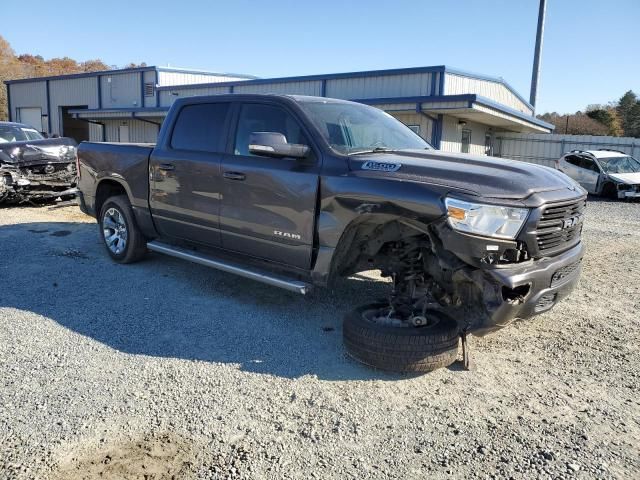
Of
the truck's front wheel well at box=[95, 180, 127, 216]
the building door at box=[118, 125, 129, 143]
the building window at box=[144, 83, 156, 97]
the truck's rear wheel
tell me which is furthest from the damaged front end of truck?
the building door at box=[118, 125, 129, 143]

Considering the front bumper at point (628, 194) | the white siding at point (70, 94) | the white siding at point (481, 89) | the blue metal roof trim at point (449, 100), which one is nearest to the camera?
the blue metal roof trim at point (449, 100)

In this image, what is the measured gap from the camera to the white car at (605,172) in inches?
698

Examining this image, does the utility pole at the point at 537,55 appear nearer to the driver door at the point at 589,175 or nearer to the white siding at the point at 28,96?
the driver door at the point at 589,175

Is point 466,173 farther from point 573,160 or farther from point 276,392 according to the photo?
point 573,160

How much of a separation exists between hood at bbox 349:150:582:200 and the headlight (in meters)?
0.10

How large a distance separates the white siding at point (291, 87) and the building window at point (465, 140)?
6110 mm

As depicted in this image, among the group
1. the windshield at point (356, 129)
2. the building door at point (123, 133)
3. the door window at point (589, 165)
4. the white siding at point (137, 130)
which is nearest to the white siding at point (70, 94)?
the white siding at point (137, 130)

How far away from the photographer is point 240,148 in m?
5.03

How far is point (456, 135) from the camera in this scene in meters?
20.5

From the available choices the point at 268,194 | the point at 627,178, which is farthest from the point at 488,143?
the point at 268,194

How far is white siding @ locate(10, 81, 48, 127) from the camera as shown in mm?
33250

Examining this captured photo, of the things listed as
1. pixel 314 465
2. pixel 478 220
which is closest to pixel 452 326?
pixel 478 220

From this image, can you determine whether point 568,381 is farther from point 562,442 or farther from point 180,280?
point 180,280

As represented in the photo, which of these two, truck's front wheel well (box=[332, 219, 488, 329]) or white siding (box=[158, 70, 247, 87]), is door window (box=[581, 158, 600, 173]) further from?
white siding (box=[158, 70, 247, 87])
